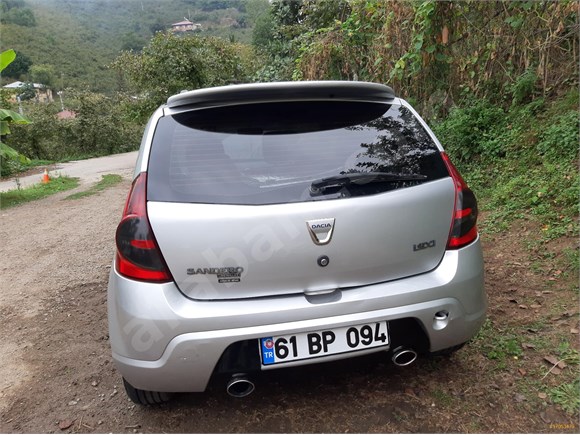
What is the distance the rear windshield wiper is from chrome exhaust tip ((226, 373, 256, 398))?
83cm

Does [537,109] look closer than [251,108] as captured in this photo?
No

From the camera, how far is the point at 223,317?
1.70 meters

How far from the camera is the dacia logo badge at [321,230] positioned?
1746 mm

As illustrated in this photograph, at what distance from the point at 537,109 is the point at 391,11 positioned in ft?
7.80

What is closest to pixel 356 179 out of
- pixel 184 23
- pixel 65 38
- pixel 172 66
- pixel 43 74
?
pixel 172 66

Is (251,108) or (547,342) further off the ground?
(251,108)

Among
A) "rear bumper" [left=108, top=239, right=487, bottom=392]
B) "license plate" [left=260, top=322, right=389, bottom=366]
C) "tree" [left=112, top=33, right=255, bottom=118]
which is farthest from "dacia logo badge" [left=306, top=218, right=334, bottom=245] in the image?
"tree" [left=112, top=33, right=255, bottom=118]

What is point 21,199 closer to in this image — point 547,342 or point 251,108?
point 251,108

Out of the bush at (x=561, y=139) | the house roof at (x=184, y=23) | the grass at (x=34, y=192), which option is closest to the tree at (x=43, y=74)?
the house roof at (x=184, y=23)

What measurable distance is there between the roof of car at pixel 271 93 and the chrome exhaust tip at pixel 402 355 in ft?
4.03

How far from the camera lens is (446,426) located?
1940 mm

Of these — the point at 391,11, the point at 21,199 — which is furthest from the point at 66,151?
the point at 391,11

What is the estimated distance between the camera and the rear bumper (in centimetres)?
170

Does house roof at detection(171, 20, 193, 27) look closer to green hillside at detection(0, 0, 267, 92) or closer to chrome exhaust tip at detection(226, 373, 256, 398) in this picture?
green hillside at detection(0, 0, 267, 92)
